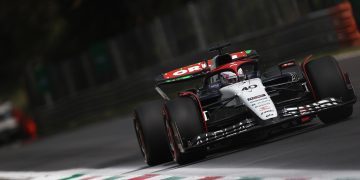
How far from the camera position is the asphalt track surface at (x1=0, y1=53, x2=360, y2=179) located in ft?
29.3

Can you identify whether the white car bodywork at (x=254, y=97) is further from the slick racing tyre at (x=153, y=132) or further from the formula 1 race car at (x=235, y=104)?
the slick racing tyre at (x=153, y=132)

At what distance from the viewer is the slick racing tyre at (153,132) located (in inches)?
464

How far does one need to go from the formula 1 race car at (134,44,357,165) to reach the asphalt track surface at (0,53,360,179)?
0.76 feet

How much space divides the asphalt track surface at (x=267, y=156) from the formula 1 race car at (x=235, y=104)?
232 millimetres

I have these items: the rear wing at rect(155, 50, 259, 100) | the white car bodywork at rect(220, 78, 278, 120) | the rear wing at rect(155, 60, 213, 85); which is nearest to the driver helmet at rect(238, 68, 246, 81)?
the white car bodywork at rect(220, 78, 278, 120)

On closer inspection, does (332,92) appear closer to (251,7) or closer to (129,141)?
(129,141)

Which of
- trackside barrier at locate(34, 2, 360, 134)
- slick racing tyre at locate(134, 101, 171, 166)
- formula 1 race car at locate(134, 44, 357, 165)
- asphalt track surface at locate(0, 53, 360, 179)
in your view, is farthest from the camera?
trackside barrier at locate(34, 2, 360, 134)

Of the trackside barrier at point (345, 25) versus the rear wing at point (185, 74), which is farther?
the trackside barrier at point (345, 25)

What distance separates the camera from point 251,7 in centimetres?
2628

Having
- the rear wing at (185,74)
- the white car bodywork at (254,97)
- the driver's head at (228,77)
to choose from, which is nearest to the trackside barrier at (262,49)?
the rear wing at (185,74)

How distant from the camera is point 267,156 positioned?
1034 cm

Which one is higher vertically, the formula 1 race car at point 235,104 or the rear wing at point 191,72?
the rear wing at point 191,72

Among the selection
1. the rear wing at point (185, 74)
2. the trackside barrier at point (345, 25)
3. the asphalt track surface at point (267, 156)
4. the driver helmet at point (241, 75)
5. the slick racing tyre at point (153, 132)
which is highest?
the trackside barrier at point (345, 25)

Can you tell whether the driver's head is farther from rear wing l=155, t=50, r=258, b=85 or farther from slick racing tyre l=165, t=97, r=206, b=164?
slick racing tyre l=165, t=97, r=206, b=164
